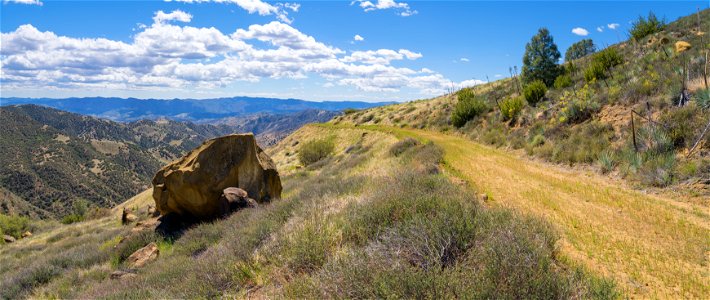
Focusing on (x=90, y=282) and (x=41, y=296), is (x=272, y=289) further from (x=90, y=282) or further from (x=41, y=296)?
(x=41, y=296)

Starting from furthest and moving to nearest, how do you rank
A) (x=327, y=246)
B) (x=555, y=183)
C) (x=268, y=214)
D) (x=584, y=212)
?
(x=555, y=183)
(x=268, y=214)
(x=584, y=212)
(x=327, y=246)

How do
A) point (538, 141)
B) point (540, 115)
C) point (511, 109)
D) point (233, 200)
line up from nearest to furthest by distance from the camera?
1. point (233, 200)
2. point (538, 141)
3. point (540, 115)
4. point (511, 109)

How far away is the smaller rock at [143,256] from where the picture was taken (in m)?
12.1

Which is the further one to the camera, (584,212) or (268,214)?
(268,214)

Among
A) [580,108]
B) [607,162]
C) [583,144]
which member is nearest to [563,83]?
[580,108]

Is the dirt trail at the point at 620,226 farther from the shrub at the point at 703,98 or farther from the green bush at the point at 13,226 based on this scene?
the green bush at the point at 13,226

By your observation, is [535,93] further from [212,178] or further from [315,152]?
[212,178]

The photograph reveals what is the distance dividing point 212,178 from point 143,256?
354 centimetres

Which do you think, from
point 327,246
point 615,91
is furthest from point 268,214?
point 615,91

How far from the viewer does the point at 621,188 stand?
38.8 feet

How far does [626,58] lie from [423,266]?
29.5 metres

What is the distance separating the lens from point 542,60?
3350cm

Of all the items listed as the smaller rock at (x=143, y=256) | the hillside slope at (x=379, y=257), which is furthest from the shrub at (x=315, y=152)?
the hillside slope at (x=379, y=257)

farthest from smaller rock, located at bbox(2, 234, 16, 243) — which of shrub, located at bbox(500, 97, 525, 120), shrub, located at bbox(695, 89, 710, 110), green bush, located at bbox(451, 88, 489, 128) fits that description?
shrub, located at bbox(695, 89, 710, 110)
